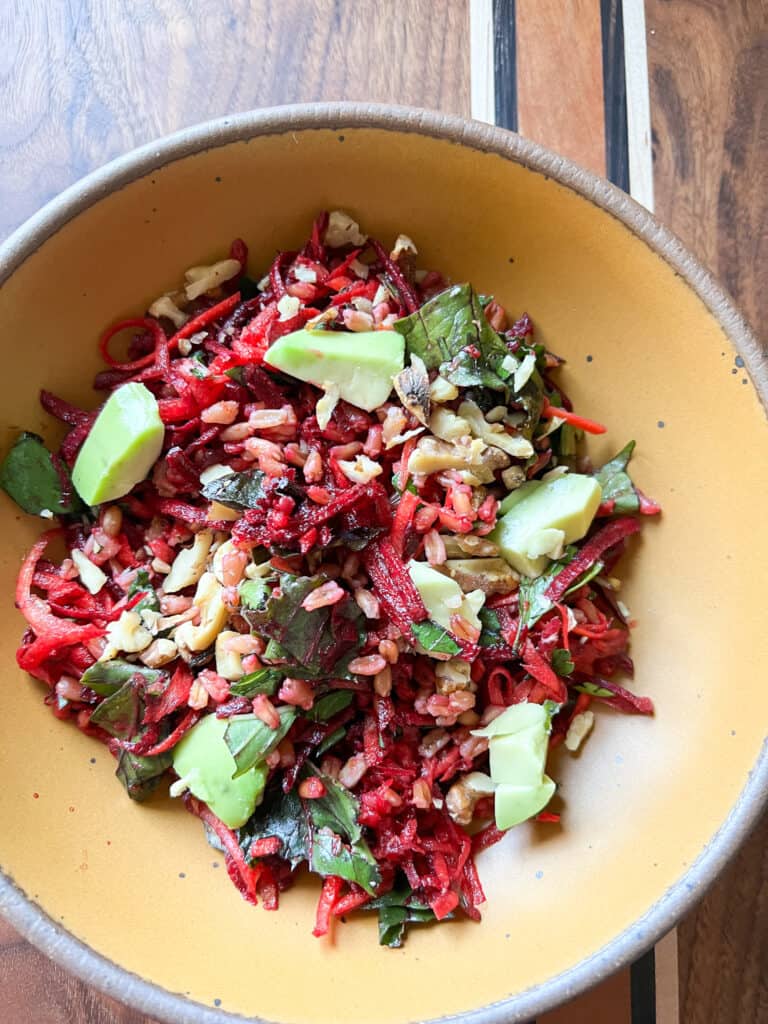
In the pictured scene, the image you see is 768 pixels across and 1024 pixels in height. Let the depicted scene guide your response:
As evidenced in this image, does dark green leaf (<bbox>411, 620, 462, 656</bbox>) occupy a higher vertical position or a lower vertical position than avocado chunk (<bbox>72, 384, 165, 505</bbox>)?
lower

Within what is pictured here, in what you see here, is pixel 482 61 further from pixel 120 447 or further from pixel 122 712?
pixel 122 712

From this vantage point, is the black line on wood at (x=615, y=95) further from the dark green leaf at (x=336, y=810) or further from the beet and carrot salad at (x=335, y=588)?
the dark green leaf at (x=336, y=810)

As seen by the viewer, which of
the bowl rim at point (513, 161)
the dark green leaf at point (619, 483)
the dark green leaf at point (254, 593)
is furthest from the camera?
the dark green leaf at point (619, 483)

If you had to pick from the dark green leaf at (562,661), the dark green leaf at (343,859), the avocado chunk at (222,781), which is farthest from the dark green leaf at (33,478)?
the dark green leaf at (562,661)

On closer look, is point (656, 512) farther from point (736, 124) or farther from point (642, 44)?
point (642, 44)

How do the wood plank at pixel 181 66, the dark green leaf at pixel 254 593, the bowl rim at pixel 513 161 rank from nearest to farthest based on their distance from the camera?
the bowl rim at pixel 513 161, the dark green leaf at pixel 254 593, the wood plank at pixel 181 66

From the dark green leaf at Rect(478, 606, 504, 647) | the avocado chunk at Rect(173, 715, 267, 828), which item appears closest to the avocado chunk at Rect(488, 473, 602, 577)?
the dark green leaf at Rect(478, 606, 504, 647)

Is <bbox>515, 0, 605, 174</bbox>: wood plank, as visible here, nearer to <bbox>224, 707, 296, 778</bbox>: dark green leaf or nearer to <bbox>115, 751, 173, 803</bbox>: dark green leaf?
<bbox>224, 707, 296, 778</bbox>: dark green leaf
